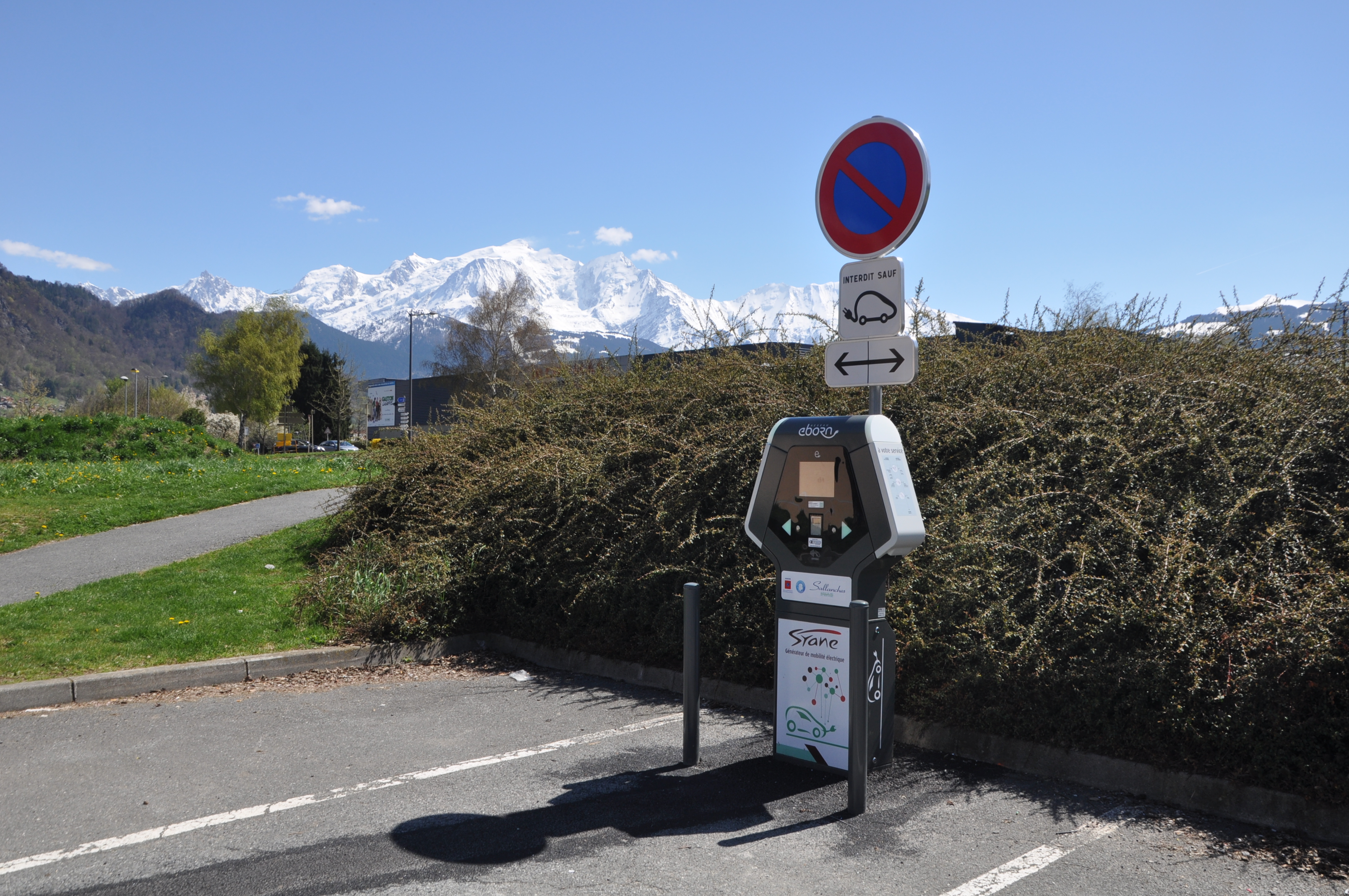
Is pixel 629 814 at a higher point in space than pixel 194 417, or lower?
lower

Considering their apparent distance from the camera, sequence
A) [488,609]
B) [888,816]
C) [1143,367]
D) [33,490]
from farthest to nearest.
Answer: [33,490] → [488,609] → [1143,367] → [888,816]

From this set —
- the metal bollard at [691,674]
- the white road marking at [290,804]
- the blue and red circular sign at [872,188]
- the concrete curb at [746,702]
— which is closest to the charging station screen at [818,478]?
the metal bollard at [691,674]

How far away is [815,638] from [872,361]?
52.9 inches

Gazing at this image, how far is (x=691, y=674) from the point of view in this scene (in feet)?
14.8

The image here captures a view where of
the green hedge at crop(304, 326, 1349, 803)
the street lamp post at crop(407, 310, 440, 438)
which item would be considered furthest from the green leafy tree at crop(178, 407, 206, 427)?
the green hedge at crop(304, 326, 1349, 803)

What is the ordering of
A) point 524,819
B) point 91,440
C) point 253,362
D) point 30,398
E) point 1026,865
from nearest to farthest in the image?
1. point 1026,865
2. point 524,819
3. point 91,440
4. point 30,398
5. point 253,362

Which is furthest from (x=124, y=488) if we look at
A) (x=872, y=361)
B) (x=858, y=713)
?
(x=858, y=713)

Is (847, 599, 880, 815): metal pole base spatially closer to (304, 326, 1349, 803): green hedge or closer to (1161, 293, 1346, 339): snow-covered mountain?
(304, 326, 1349, 803): green hedge

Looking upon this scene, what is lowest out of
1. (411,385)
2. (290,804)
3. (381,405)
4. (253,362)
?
(290,804)

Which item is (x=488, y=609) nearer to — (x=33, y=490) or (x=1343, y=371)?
(x=1343, y=371)

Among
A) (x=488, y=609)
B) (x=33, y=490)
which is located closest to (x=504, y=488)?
(x=488, y=609)

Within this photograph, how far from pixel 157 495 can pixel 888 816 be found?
46.6 feet

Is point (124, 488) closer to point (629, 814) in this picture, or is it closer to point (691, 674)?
point (691, 674)

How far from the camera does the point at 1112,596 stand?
4.37 m
